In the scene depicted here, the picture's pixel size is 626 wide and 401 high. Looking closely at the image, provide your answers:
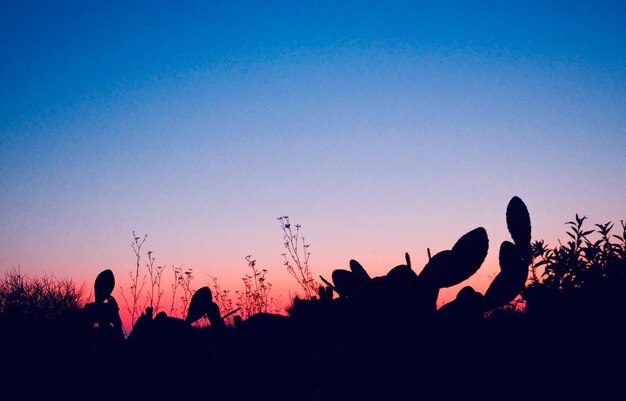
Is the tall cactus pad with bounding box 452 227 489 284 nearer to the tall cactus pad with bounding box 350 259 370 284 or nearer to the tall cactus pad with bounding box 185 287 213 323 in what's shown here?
the tall cactus pad with bounding box 350 259 370 284

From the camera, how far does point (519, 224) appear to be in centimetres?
110

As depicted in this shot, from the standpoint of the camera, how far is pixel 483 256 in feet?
3.34

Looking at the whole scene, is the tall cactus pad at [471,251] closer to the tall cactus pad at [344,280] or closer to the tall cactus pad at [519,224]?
the tall cactus pad at [519,224]

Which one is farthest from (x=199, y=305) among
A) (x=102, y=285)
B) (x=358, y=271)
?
(x=358, y=271)

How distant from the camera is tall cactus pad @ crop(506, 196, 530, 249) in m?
1.09

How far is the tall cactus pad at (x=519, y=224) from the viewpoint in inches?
42.9

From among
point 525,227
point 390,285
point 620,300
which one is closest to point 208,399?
point 390,285

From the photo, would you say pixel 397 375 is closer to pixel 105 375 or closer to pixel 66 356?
pixel 105 375

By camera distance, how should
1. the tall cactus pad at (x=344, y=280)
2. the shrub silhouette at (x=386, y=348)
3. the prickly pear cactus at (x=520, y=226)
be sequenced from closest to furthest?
the shrub silhouette at (x=386, y=348) < the prickly pear cactus at (x=520, y=226) < the tall cactus pad at (x=344, y=280)

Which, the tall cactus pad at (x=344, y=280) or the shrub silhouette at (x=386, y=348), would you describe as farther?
the tall cactus pad at (x=344, y=280)

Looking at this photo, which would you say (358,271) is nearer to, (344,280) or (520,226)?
(344,280)

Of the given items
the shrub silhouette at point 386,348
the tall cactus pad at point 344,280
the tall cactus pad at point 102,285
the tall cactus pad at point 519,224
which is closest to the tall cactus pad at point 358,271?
the tall cactus pad at point 344,280

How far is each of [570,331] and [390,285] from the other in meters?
0.43

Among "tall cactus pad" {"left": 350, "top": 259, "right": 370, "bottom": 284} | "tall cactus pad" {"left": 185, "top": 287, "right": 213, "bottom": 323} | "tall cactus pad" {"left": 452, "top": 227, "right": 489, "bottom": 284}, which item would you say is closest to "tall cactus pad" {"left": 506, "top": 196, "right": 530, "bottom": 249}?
"tall cactus pad" {"left": 452, "top": 227, "right": 489, "bottom": 284}
